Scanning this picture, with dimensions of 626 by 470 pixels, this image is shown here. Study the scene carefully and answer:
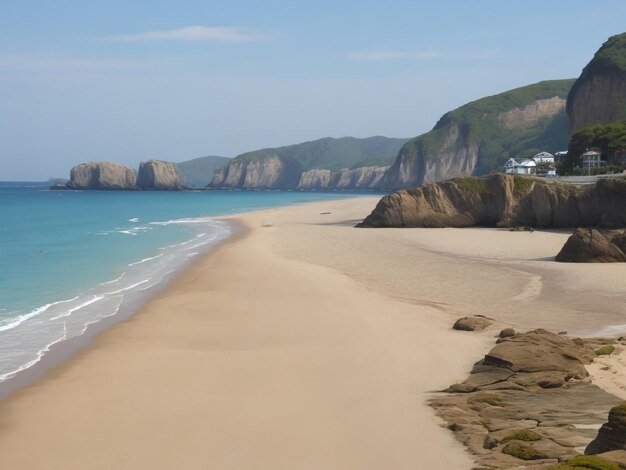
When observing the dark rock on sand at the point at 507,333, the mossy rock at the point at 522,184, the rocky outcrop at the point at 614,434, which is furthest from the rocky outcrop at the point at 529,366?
the mossy rock at the point at 522,184

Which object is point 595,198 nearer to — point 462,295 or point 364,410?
point 462,295

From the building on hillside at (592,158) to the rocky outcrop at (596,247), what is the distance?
4937 cm

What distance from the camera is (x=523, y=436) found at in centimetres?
1057

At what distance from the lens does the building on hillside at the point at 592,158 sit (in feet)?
256

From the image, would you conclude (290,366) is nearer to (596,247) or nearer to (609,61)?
(596,247)

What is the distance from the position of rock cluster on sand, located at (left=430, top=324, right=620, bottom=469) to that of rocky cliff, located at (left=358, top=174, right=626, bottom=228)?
34319 millimetres

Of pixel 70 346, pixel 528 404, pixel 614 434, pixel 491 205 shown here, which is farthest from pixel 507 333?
pixel 491 205

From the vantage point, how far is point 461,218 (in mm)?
55500

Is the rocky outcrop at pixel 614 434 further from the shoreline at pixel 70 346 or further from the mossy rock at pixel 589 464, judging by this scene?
the shoreline at pixel 70 346

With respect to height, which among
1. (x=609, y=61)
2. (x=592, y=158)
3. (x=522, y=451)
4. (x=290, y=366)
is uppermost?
(x=609, y=61)

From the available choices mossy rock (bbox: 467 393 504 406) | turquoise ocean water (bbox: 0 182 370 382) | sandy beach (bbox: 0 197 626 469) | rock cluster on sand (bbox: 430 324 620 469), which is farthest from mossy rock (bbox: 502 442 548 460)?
turquoise ocean water (bbox: 0 182 370 382)

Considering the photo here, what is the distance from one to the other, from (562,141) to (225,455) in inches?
8027

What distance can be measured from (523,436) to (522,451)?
531mm

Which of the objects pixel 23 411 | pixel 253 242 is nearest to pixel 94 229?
pixel 253 242
